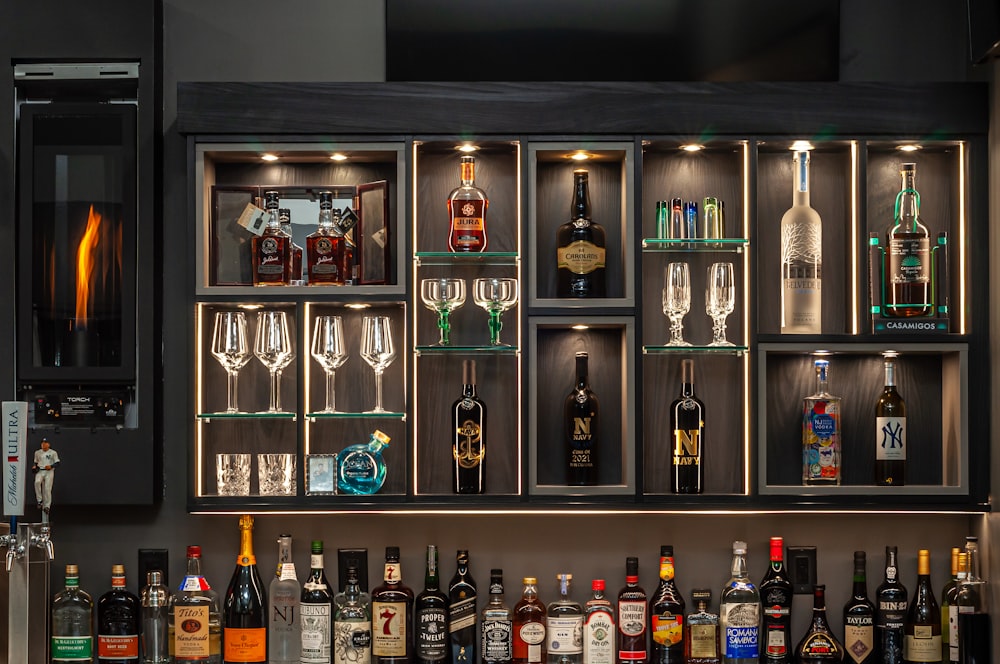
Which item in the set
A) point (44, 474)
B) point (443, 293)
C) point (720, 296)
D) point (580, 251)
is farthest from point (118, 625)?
point (720, 296)

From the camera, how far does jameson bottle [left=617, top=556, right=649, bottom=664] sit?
3164 millimetres

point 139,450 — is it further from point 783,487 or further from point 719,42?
point 719,42

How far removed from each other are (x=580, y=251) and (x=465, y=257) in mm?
335

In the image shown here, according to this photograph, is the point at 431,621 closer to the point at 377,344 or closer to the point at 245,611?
the point at 245,611

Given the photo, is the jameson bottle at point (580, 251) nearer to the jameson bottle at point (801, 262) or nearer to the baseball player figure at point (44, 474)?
the jameson bottle at point (801, 262)

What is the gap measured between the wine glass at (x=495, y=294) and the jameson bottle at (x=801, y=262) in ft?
2.58

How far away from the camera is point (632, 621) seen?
3.18 metres

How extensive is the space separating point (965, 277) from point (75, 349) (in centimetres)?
259

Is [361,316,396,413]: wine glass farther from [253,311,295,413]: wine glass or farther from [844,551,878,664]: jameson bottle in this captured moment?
[844,551,878,664]: jameson bottle

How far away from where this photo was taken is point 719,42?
3328 mm

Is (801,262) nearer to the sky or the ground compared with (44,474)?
nearer to the sky

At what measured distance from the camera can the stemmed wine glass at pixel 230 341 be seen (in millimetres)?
3172

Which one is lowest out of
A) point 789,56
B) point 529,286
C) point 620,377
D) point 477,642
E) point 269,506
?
point 477,642

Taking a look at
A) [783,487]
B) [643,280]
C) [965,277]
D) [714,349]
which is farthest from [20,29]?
[965,277]
